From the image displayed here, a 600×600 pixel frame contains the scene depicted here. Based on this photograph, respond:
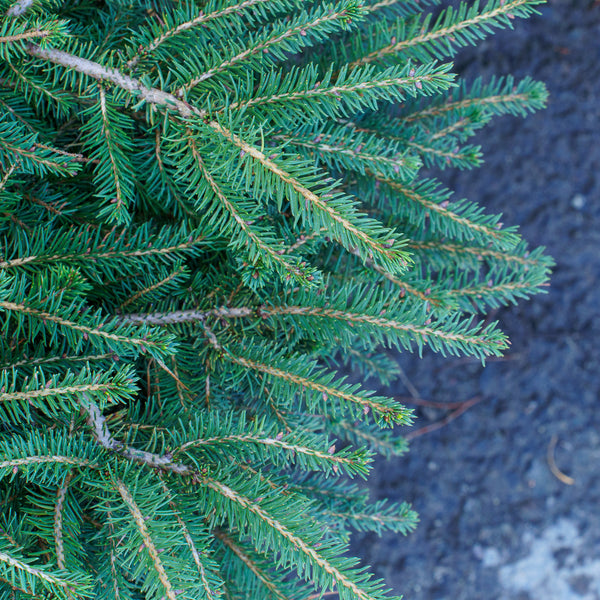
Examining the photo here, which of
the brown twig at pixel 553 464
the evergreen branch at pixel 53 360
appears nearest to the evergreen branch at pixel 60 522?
the evergreen branch at pixel 53 360

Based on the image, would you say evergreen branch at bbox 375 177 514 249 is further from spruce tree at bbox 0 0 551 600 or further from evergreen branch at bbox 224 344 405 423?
evergreen branch at bbox 224 344 405 423

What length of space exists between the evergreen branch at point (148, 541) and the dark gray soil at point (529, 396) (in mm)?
879

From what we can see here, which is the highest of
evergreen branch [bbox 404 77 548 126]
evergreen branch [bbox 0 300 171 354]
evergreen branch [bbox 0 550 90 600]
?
evergreen branch [bbox 404 77 548 126]

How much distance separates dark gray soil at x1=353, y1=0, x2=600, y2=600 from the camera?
1.29m

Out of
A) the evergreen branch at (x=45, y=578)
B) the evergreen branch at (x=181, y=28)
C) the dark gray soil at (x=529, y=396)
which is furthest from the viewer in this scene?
the dark gray soil at (x=529, y=396)

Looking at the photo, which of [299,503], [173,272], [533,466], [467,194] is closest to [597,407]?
[533,466]

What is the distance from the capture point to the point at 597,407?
1342 mm

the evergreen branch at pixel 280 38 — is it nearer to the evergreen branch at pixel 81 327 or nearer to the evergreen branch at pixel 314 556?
the evergreen branch at pixel 81 327

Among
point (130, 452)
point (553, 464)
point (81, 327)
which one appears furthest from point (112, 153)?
point (553, 464)

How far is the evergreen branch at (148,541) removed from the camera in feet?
1.53

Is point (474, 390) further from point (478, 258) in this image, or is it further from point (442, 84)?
point (442, 84)

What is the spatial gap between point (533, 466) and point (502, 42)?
39.5 inches

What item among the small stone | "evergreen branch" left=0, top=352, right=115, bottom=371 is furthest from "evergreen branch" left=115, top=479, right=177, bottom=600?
the small stone

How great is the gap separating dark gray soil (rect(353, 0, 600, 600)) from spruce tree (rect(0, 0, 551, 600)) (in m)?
0.67
